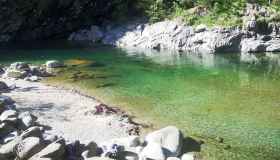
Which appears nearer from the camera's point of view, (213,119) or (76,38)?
(213,119)

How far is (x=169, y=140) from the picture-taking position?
1778cm

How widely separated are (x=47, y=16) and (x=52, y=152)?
47231mm

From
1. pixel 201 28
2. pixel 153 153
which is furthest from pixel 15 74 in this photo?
pixel 201 28

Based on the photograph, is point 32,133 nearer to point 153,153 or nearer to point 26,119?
point 26,119

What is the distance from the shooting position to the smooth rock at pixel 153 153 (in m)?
16.4

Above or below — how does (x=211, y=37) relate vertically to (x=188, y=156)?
above

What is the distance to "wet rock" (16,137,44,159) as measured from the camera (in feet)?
51.8

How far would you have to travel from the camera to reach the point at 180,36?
159 ft

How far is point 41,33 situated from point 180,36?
70.1 feet

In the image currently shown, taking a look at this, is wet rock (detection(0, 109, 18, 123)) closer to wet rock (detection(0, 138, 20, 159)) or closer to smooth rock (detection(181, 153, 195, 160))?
wet rock (detection(0, 138, 20, 159))

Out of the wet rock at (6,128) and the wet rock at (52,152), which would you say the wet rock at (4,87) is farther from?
the wet rock at (52,152)

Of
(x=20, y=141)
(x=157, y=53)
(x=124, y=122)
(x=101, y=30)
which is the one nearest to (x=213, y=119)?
(x=124, y=122)

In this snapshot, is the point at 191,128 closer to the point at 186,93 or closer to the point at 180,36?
the point at 186,93

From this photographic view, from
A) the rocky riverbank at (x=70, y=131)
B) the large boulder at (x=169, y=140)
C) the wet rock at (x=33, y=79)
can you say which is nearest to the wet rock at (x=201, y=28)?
the wet rock at (x=33, y=79)
